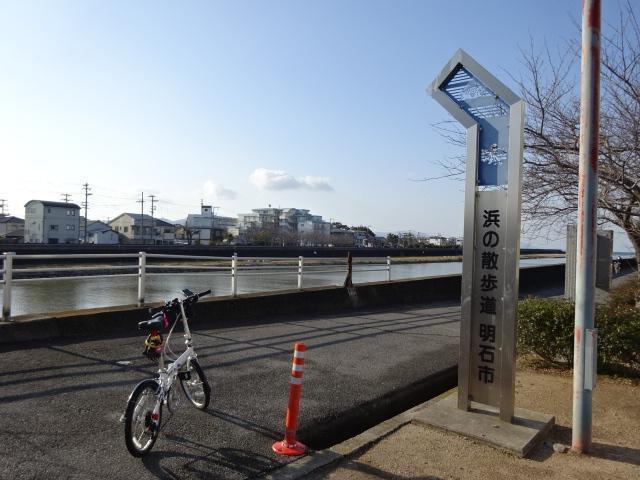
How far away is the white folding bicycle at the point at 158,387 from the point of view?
346cm

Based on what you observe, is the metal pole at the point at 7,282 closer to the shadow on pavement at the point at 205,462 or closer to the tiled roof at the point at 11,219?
the shadow on pavement at the point at 205,462

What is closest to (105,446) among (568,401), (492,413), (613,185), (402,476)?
(402,476)

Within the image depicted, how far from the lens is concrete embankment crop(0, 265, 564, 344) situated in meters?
6.70

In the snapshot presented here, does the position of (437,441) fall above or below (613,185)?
below

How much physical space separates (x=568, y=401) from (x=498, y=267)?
76.5 inches

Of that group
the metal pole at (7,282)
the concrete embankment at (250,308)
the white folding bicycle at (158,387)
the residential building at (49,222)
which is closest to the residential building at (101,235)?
the residential building at (49,222)

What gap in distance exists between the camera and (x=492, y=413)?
4.56 metres

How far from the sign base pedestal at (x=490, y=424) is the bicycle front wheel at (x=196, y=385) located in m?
1.91

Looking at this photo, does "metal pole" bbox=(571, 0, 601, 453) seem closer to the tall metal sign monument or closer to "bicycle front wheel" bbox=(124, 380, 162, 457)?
the tall metal sign monument

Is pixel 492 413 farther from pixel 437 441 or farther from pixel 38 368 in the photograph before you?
pixel 38 368

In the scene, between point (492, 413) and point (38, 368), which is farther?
point (38, 368)

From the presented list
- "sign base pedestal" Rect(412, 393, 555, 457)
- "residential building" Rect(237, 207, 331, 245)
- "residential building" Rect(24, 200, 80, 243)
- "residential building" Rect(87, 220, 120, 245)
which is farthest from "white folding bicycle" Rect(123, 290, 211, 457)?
"residential building" Rect(237, 207, 331, 245)

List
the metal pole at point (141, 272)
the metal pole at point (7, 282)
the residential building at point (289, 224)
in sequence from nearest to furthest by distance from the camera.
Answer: the metal pole at point (7, 282), the metal pole at point (141, 272), the residential building at point (289, 224)

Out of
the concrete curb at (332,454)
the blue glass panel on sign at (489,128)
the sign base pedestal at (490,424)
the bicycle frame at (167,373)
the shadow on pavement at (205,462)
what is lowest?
the concrete curb at (332,454)
